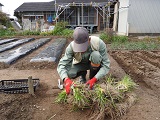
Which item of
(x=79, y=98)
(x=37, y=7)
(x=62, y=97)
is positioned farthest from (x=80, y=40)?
(x=37, y=7)

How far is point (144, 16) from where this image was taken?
459 inches

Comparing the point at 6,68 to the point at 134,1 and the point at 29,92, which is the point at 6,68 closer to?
the point at 29,92

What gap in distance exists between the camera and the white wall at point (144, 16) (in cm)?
1165

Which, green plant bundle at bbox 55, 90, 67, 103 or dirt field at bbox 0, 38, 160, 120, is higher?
green plant bundle at bbox 55, 90, 67, 103

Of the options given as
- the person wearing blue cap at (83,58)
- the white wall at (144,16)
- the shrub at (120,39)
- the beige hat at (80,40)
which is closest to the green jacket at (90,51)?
the person wearing blue cap at (83,58)

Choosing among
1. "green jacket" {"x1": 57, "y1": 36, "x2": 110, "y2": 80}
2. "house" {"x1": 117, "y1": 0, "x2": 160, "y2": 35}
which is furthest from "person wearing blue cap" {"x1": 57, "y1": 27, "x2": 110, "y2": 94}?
"house" {"x1": 117, "y1": 0, "x2": 160, "y2": 35}

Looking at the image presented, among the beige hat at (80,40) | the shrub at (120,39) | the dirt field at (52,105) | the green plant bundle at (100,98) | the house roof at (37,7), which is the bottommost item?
the dirt field at (52,105)

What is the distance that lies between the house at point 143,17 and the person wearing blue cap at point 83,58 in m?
9.42

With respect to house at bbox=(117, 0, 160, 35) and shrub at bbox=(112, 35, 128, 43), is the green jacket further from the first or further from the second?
house at bbox=(117, 0, 160, 35)

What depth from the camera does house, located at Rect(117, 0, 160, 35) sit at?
38.2ft

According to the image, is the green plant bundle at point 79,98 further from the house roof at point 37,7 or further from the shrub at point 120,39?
the house roof at point 37,7

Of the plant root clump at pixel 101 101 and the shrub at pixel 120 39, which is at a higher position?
the shrub at pixel 120 39

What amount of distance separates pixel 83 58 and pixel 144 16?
10.00 m

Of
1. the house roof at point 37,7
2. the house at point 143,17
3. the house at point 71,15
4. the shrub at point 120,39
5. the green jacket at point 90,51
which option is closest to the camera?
the green jacket at point 90,51
